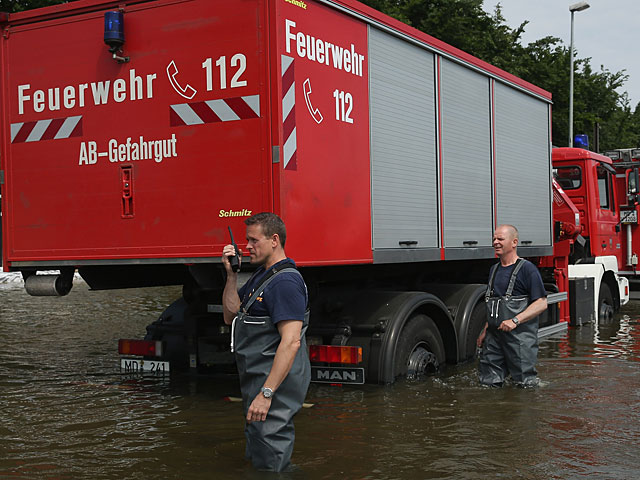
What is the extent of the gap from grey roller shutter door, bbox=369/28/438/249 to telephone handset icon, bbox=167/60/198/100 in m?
1.57

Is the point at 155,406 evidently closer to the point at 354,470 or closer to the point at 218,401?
the point at 218,401

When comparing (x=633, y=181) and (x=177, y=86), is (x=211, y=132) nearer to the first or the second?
(x=177, y=86)

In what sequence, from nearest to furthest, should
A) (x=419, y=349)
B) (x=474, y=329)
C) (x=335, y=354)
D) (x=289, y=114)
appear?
(x=289, y=114), (x=335, y=354), (x=419, y=349), (x=474, y=329)

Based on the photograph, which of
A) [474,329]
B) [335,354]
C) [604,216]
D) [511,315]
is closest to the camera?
[335,354]

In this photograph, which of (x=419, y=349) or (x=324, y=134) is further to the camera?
(x=419, y=349)

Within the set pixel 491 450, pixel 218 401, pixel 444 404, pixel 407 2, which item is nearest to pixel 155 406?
pixel 218 401

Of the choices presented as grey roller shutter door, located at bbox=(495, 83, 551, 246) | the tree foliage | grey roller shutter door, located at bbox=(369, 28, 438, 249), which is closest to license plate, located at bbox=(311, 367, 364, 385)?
grey roller shutter door, located at bbox=(369, 28, 438, 249)

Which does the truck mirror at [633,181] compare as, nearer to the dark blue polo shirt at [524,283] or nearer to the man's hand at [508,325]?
the dark blue polo shirt at [524,283]

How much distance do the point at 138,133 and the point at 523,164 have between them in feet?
17.1

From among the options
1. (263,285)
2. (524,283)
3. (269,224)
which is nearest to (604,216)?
(524,283)

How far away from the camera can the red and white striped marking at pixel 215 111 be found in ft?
19.9

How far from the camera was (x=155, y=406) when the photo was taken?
6.93 m

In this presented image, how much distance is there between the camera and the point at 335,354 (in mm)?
6883

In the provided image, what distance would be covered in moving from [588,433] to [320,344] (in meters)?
2.27
